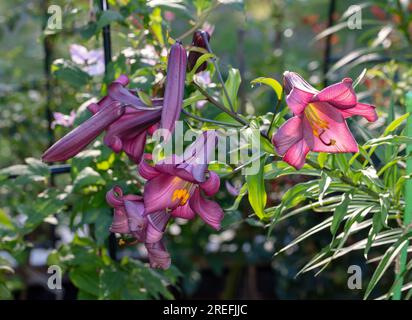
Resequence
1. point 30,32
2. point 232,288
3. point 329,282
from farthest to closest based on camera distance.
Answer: point 30,32
point 232,288
point 329,282

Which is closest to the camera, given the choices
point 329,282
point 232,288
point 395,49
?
point 395,49

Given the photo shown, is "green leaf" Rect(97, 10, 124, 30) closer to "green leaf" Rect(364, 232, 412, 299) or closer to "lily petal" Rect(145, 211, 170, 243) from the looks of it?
"lily petal" Rect(145, 211, 170, 243)

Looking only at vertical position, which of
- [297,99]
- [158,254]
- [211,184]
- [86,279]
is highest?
[297,99]

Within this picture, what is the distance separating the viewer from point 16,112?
8.49 ft

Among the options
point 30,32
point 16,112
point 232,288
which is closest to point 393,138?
point 232,288

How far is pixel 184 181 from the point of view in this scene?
3.34ft

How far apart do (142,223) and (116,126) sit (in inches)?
6.1

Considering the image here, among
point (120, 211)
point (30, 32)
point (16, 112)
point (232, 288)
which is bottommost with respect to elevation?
point (232, 288)

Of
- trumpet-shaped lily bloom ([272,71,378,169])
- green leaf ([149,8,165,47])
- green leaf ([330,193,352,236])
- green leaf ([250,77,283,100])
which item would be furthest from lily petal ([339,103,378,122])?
green leaf ([149,8,165,47])

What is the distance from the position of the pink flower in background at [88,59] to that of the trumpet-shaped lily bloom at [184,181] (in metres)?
0.71

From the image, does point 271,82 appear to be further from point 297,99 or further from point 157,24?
point 157,24

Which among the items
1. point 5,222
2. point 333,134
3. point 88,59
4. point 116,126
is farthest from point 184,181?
point 88,59
